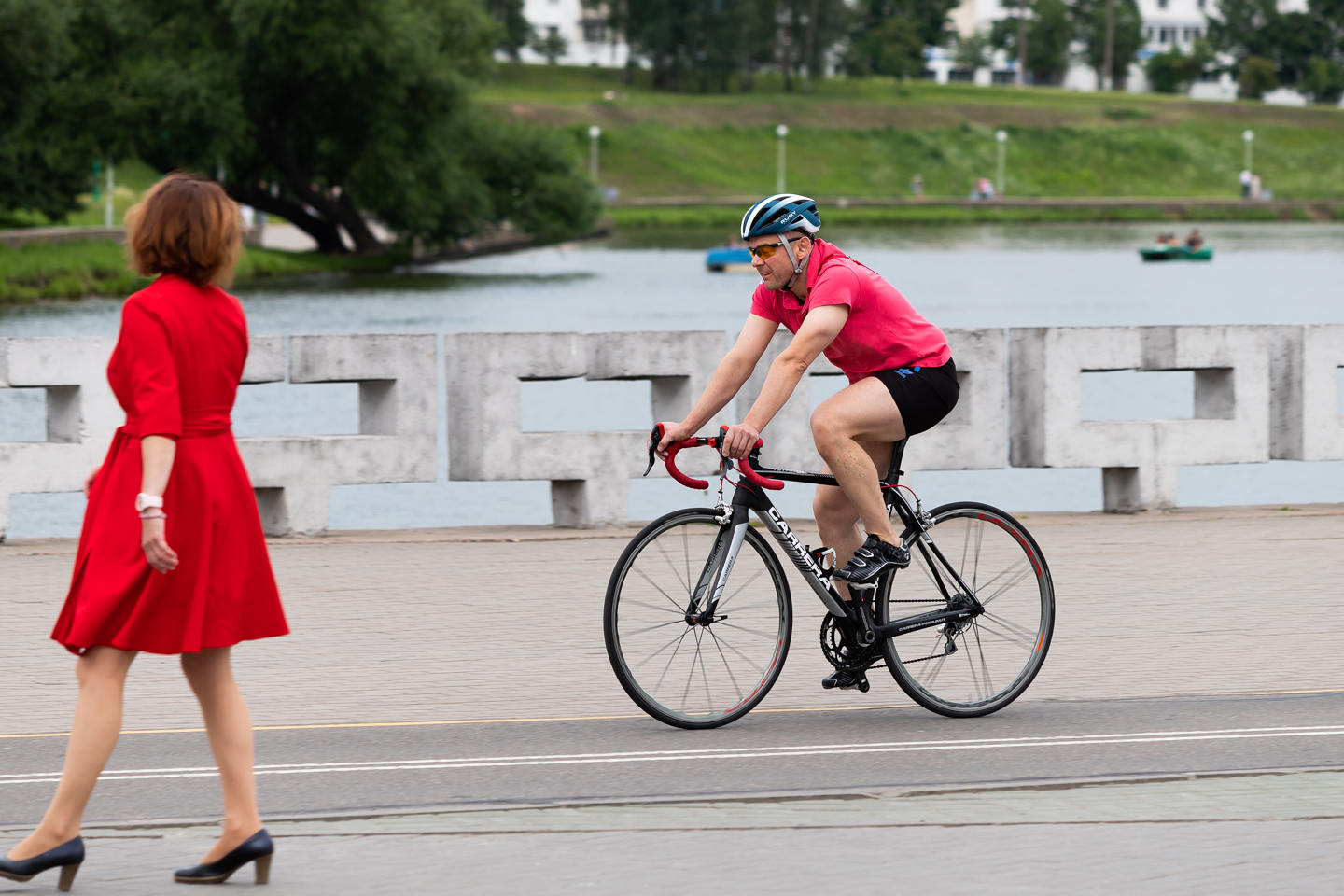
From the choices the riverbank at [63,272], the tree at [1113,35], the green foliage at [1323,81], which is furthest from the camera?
the tree at [1113,35]

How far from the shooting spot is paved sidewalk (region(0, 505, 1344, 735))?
6750 millimetres

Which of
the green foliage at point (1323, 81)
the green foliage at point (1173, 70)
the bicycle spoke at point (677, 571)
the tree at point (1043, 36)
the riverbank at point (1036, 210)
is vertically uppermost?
the tree at point (1043, 36)

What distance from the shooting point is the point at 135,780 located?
5.61m

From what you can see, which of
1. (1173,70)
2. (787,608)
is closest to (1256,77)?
(1173,70)

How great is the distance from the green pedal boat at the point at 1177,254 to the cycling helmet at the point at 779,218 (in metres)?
58.0

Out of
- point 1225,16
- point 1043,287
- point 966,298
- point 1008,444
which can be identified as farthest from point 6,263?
point 1225,16

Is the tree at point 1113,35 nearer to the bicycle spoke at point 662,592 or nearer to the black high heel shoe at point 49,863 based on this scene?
the bicycle spoke at point 662,592

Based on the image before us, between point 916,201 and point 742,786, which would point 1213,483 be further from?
point 916,201

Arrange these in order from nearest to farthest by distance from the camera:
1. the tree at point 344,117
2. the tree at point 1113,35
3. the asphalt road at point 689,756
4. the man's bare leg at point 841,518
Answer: the asphalt road at point 689,756, the man's bare leg at point 841,518, the tree at point 344,117, the tree at point 1113,35

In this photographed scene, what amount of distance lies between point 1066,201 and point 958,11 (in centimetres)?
7236

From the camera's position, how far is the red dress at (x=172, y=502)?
4.54m

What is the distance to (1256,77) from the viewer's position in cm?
14738

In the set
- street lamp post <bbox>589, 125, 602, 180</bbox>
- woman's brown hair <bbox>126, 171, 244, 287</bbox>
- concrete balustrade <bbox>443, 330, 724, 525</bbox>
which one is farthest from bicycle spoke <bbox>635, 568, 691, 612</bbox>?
street lamp post <bbox>589, 125, 602, 180</bbox>

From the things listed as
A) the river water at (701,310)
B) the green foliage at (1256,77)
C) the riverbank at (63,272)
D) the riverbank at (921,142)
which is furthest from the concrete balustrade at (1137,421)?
the green foliage at (1256,77)
